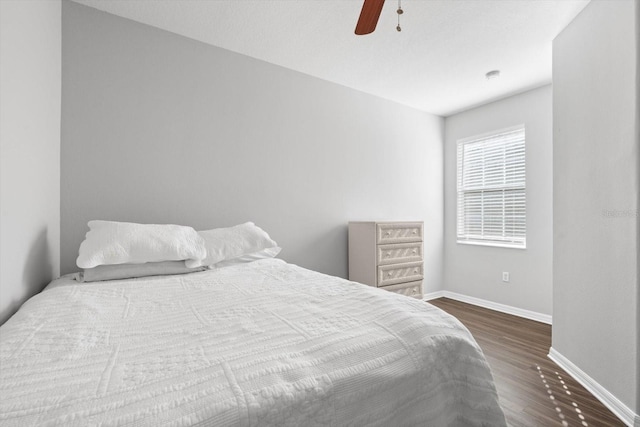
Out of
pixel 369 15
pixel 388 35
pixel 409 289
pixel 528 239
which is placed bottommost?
pixel 409 289

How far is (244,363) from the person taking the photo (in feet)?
2.24

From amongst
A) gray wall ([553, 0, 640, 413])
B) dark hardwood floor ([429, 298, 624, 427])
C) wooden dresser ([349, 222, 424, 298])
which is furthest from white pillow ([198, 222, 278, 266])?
gray wall ([553, 0, 640, 413])

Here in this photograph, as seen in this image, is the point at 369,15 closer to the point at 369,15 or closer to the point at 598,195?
the point at 369,15

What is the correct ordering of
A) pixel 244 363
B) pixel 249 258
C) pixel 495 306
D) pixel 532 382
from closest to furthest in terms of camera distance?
pixel 244 363
pixel 532 382
pixel 249 258
pixel 495 306

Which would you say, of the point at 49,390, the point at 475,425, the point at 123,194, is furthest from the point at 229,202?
the point at 475,425

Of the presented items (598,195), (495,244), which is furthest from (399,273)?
(598,195)

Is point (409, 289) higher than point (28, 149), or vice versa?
point (28, 149)

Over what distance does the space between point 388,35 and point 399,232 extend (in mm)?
1719

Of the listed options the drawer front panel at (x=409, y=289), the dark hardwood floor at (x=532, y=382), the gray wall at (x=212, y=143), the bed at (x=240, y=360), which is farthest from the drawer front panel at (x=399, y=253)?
the bed at (x=240, y=360)

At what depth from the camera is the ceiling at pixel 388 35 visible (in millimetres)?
1981

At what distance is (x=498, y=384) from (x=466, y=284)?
2.06m

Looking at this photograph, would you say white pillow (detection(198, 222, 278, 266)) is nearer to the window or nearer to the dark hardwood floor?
the dark hardwood floor

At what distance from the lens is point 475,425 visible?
0.85 meters

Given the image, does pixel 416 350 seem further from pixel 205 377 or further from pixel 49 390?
pixel 49 390
